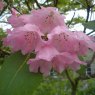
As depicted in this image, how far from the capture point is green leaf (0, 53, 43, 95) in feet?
3.22

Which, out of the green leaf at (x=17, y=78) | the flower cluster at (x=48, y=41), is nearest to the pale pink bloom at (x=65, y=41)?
the flower cluster at (x=48, y=41)

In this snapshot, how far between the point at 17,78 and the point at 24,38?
0.12m

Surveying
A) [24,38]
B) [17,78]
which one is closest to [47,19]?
[24,38]

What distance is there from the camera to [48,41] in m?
0.93

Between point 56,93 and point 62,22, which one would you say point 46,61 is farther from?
point 56,93

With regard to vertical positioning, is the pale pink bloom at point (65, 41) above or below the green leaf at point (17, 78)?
above

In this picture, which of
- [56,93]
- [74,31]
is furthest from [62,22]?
[56,93]

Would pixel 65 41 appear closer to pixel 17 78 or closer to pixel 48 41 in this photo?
pixel 48 41

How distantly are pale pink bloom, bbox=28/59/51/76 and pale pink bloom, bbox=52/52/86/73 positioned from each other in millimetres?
21

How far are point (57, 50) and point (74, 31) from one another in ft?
0.26

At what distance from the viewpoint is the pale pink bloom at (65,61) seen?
0.92 m

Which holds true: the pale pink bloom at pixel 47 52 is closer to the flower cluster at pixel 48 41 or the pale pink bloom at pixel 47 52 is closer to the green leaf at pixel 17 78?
the flower cluster at pixel 48 41

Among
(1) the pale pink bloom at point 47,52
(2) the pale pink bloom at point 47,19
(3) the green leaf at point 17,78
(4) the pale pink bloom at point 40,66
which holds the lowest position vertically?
(3) the green leaf at point 17,78

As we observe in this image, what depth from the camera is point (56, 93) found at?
462cm
